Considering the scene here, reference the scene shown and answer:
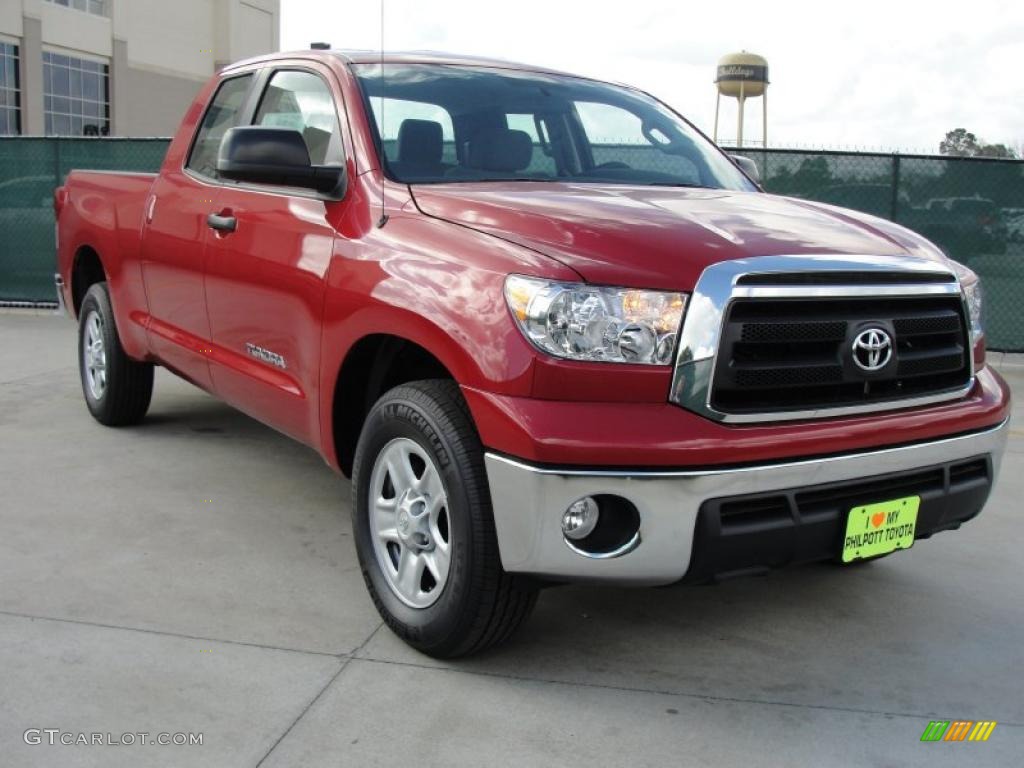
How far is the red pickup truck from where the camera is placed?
310cm

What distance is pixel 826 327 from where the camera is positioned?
10.8 ft

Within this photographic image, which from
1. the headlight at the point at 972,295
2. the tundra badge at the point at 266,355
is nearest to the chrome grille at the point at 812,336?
the headlight at the point at 972,295

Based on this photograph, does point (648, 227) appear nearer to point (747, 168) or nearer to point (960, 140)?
point (747, 168)

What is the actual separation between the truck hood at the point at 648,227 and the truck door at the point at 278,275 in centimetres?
54

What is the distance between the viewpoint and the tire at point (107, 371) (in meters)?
6.18

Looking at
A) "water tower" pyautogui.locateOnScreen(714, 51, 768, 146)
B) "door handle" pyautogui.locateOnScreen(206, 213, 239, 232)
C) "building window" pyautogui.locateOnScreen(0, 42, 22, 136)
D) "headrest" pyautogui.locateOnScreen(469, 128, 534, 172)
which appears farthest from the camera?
"water tower" pyautogui.locateOnScreen(714, 51, 768, 146)

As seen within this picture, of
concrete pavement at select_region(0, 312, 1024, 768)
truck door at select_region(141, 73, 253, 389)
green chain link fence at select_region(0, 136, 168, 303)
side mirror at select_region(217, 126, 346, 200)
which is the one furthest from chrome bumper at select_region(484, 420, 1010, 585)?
green chain link fence at select_region(0, 136, 168, 303)

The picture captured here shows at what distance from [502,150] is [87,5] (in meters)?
38.6

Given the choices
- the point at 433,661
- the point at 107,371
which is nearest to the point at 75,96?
the point at 107,371

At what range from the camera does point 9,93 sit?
3491cm

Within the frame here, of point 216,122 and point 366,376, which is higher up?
point 216,122

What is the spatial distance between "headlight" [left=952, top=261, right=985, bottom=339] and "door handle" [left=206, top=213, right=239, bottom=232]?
2665 mm

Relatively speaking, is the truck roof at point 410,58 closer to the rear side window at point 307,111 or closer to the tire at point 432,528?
the rear side window at point 307,111

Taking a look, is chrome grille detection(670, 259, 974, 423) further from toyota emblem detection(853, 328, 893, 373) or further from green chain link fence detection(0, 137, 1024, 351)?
green chain link fence detection(0, 137, 1024, 351)
